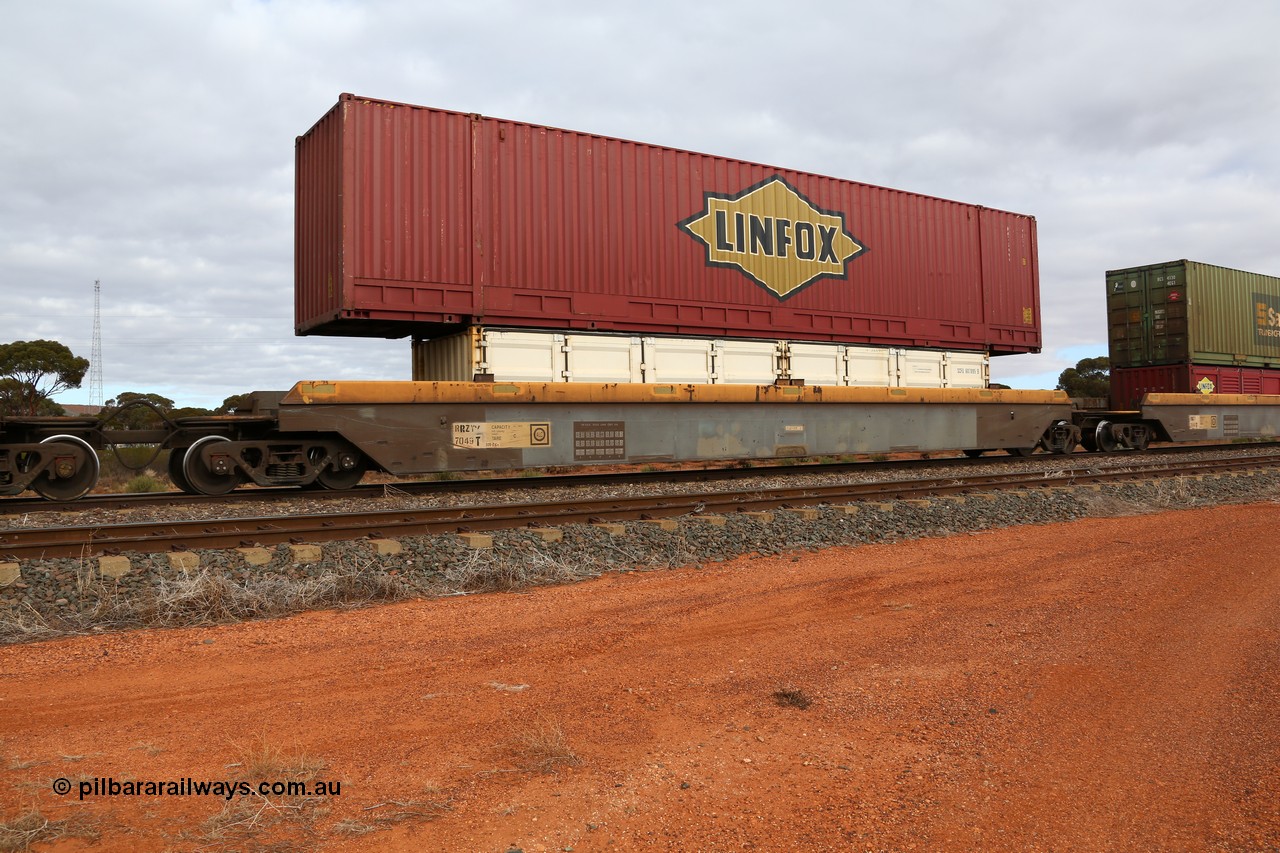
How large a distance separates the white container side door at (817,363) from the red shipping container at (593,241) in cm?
27

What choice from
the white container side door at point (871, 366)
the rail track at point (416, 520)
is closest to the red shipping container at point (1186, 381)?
the white container side door at point (871, 366)

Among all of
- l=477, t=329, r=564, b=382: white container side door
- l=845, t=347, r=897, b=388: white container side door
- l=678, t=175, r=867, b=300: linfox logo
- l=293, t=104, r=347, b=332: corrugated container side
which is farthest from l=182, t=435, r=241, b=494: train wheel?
l=845, t=347, r=897, b=388: white container side door

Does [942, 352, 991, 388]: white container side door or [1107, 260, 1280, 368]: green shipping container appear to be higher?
[1107, 260, 1280, 368]: green shipping container

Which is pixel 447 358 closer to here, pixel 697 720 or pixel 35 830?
pixel 697 720

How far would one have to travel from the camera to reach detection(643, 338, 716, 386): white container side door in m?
11.1

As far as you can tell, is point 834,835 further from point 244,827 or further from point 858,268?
point 858,268

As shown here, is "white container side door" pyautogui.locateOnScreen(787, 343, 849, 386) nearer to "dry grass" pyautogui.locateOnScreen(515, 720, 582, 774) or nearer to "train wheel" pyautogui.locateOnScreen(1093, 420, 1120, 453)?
"train wheel" pyautogui.locateOnScreen(1093, 420, 1120, 453)

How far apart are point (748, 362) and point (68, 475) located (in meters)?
8.56

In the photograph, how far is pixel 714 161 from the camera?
39.0 feet

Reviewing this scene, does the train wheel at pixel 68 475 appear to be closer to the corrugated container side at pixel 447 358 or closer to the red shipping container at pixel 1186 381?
the corrugated container side at pixel 447 358

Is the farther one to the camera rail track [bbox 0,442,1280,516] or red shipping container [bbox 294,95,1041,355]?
red shipping container [bbox 294,95,1041,355]

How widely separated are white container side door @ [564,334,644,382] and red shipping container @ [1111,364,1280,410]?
1351 cm

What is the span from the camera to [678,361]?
11.3m

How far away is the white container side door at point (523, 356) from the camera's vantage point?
32.9 feet
